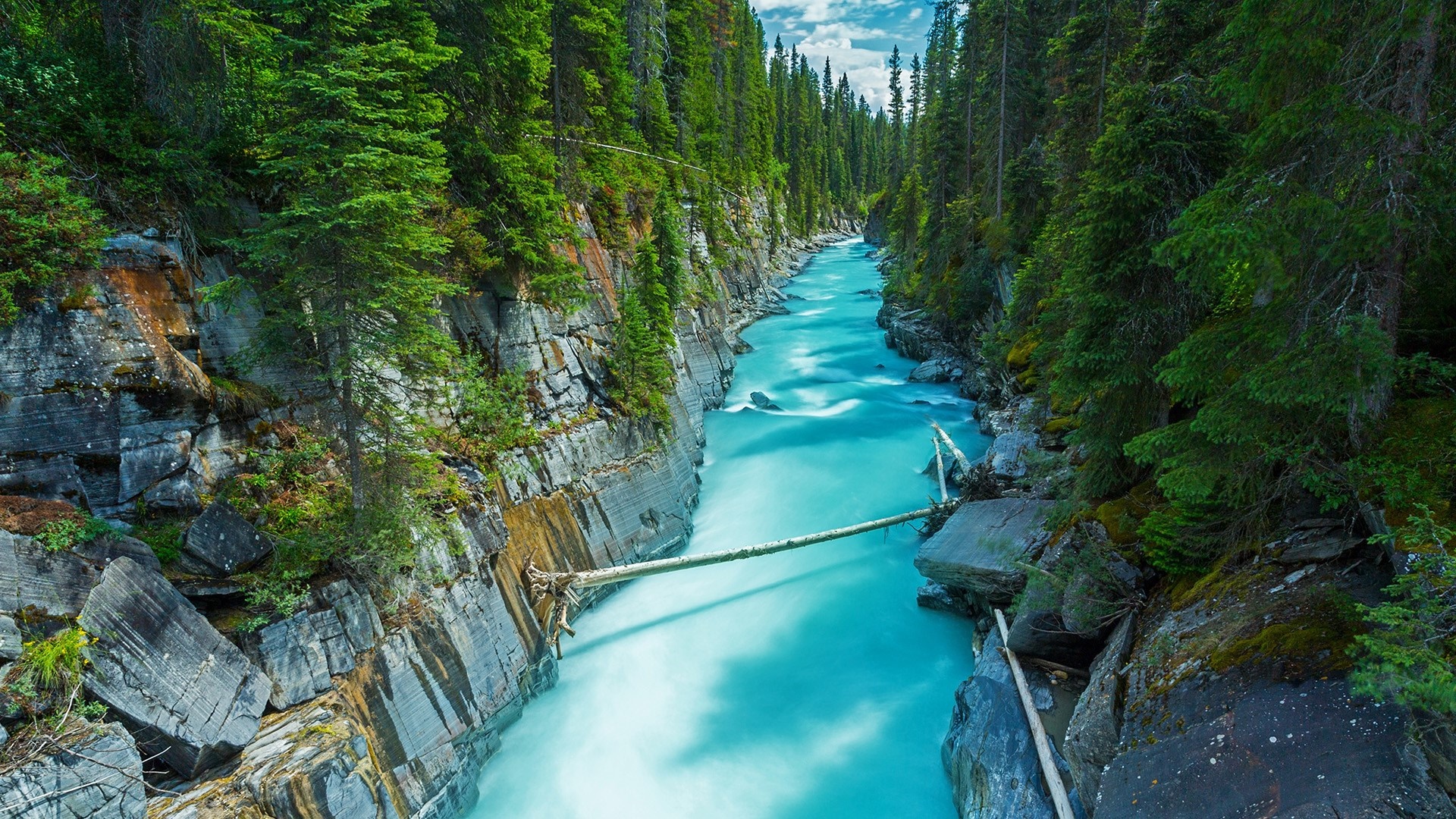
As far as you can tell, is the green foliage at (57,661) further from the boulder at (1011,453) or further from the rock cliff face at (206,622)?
the boulder at (1011,453)

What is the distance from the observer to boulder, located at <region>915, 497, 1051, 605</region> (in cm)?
1060

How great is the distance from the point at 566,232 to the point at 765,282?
1363 inches

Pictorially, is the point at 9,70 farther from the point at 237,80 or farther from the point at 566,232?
the point at 566,232

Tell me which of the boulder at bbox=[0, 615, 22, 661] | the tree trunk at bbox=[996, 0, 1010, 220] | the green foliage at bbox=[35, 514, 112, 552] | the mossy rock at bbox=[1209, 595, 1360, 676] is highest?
the tree trunk at bbox=[996, 0, 1010, 220]

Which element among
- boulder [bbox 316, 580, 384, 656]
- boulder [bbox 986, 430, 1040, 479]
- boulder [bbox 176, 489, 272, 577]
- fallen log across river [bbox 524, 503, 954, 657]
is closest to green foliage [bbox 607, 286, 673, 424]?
fallen log across river [bbox 524, 503, 954, 657]

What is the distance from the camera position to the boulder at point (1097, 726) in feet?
20.8

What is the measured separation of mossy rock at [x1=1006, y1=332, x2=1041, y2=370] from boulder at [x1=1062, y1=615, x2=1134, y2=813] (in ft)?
44.7

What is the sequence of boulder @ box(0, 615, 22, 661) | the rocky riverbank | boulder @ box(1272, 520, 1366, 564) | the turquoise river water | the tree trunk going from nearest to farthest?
the rocky riverbank < boulder @ box(0, 615, 22, 661) < boulder @ box(1272, 520, 1366, 564) < the turquoise river water < the tree trunk

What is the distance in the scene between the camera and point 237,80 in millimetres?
8555

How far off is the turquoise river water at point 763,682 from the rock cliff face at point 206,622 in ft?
4.39

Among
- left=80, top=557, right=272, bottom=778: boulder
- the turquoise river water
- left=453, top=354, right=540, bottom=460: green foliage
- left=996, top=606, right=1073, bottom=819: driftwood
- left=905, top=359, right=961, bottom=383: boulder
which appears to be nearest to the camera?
left=80, top=557, right=272, bottom=778: boulder

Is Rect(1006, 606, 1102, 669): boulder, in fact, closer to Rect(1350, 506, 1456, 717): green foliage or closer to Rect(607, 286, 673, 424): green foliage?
Rect(1350, 506, 1456, 717): green foliage

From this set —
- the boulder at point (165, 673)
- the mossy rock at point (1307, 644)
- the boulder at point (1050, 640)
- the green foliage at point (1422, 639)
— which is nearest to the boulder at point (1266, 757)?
the mossy rock at point (1307, 644)

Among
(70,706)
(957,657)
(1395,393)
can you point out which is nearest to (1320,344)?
(1395,393)
